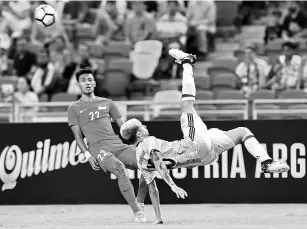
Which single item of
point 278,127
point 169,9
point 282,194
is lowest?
point 282,194

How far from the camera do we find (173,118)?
16.8m

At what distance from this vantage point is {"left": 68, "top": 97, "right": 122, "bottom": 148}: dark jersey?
13547 millimetres

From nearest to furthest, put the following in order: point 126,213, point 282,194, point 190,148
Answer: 1. point 190,148
2. point 126,213
3. point 282,194

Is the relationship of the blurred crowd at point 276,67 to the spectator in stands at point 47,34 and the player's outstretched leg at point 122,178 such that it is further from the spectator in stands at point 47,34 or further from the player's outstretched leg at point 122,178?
the player's outstretched leg at point 122,178

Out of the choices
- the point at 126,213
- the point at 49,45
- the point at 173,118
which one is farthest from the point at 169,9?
the point at 126,213

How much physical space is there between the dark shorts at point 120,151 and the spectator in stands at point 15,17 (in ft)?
34.3

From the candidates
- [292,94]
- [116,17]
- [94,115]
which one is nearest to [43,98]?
[116,17]

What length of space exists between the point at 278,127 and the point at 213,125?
1.15 meters

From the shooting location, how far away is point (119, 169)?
12844mm

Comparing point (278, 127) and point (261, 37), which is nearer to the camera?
point (278, 127)

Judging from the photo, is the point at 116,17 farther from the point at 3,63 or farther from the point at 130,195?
the point at 130,195

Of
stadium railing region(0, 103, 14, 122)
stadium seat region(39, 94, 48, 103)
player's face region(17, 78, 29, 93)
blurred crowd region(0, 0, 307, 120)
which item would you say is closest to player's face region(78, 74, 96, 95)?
stadium railing region(0, 103, 14, 122)

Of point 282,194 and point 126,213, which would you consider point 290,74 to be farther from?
point 126,213

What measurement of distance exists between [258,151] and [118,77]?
795 centimetres
